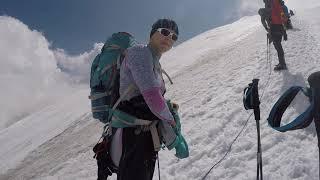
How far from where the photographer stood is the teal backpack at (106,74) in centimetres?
457

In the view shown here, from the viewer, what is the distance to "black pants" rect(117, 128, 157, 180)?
4.11 meters

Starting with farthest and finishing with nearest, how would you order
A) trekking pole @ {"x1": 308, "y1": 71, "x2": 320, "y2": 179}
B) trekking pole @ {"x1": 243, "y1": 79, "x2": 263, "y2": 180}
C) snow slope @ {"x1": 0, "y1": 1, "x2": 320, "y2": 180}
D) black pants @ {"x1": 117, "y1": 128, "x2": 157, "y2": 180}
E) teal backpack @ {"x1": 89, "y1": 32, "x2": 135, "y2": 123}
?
snow slope @ {"x1": 0, "y1": 1, "x2": 320, "y2": 180} < teal backpack @ {"x1": 89, "y1": 32, "x2": 135, "y2": 123} < trekking pole @ {"x1": 243, "y1": 79, "x2": 263, "y2": 180} < black pants @ {"x1": 117, "y1": 128, "x2": 157, "y2": 180} < trekking pole @ {"x1": 308, "y1": 71, "x2": 320, "y2": 179}

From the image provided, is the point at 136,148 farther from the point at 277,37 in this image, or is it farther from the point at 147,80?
the point at 277,37

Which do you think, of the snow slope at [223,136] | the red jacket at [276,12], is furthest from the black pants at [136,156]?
the red jacket at [276,12]

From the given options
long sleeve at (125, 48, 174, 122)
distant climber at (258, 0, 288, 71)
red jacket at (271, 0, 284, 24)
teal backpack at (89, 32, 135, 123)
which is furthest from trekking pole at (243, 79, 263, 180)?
red jacket at (271, 0, 284, 24)

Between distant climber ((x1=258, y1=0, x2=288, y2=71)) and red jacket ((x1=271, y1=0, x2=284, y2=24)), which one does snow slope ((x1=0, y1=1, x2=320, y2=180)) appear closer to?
distant climber ((x1=258, y1=0, x2=288, y2=71))

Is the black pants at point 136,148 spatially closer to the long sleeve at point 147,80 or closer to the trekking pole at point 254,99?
the long sleeve at point 147,80

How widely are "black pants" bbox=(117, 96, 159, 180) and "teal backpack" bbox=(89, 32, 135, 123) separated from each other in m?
0.36

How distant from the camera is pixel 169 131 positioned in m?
A: 4.34

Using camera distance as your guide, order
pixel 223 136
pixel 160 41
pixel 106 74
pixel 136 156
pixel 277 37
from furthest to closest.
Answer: pixel 277 37, pixel 223 136, pixel 106 74, pixel 160 41, pixel 136 156

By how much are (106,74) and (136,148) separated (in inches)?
37.2

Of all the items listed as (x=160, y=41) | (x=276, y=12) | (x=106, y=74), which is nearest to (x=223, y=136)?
(x=106, y=74)

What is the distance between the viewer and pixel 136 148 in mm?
4176

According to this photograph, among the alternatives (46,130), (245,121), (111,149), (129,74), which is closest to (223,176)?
(245,121)
